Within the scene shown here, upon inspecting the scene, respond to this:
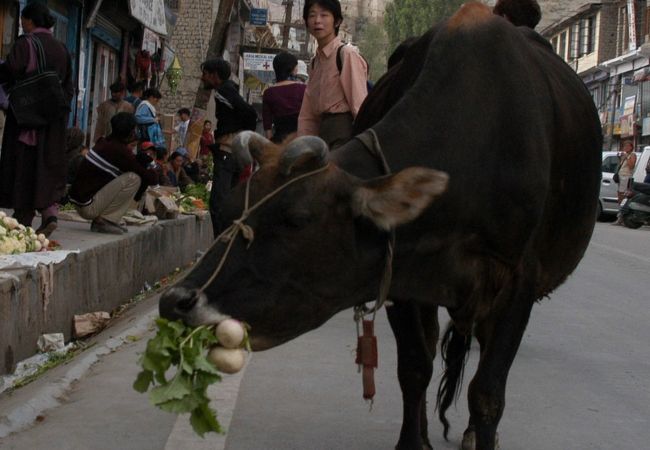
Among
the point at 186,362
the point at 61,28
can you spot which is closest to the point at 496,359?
the point at 186,362

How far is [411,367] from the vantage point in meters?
5.29

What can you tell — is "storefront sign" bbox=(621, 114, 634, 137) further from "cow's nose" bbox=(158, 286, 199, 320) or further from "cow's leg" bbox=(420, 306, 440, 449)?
"cow's nose" bbox=(158, 286, 199, 320)

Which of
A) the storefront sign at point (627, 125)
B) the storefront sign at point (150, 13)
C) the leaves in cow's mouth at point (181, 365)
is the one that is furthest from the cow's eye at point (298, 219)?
the storefront sign at point (627, 125)

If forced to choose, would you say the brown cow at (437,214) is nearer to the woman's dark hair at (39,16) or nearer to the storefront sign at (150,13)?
the woman's dark hair at (39,16)

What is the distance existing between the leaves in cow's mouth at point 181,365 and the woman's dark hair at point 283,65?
7.01m

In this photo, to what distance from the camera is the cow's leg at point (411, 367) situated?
5.20 meters

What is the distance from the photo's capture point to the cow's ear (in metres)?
3.72

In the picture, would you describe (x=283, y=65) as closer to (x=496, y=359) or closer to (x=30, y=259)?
(x=30, y=259)

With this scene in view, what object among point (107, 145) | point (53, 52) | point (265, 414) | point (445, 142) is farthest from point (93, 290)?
point (445, 142)

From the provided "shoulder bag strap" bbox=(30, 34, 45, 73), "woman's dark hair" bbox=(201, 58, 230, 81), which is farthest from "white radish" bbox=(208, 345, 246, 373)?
"woman's dark hair" bbox=(201, 58, 230, 81)

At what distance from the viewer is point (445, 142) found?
4.45m

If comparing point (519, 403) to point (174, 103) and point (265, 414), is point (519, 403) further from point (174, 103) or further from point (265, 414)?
point (174, 103)

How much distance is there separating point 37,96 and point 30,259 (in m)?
2.28

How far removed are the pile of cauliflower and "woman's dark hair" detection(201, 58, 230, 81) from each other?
2.50m
